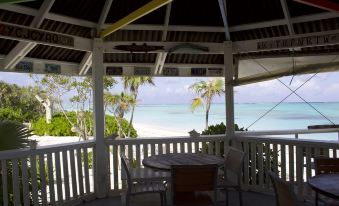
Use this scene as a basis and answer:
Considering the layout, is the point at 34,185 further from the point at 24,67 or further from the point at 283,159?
the point at 283,159

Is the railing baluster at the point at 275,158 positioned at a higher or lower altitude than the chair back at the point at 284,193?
lower

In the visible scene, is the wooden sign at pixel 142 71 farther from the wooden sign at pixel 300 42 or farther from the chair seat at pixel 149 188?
the chair seat at pixel 149 188

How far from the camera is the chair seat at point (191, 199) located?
12.1 ft

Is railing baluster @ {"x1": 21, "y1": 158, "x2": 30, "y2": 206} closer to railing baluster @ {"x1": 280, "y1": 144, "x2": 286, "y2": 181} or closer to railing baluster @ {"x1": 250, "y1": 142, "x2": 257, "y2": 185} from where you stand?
railing baluster @ {"x1": 250, "y1": 142, "x2": 257, "y2": 185}

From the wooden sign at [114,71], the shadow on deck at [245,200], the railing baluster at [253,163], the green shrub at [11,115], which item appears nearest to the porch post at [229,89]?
the railing baluster at [253,163]

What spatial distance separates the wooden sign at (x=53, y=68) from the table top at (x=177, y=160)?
9.95 ft

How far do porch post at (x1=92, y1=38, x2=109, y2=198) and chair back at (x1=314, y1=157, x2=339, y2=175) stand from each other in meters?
3.39

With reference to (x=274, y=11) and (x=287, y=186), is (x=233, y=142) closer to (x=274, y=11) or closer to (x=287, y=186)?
(x=274, y=11)

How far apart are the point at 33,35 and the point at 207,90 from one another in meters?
20.4

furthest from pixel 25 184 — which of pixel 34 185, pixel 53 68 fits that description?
pixel 53 68

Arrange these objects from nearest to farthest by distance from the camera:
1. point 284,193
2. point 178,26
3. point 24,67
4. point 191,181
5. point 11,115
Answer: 1. point 284,193
2. point 191,181
3. point 24,67
4. point 178,26
5. point 11,115

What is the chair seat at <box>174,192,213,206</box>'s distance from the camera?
3686 mm

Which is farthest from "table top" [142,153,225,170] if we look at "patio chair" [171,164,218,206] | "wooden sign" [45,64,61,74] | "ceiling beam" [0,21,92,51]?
"wooden sign" [45,64,61,74]

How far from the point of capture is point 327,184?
305 cm
